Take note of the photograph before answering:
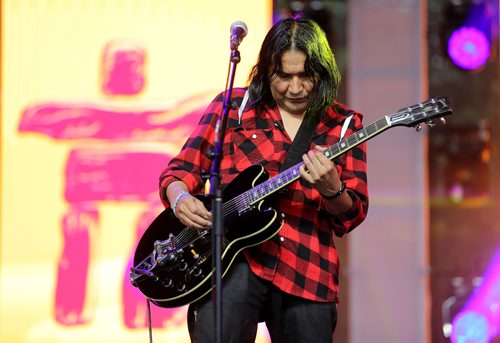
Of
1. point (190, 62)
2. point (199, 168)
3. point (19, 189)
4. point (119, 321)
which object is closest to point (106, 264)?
point (119, 321)

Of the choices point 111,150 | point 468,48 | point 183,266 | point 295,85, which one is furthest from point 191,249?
point 468,48

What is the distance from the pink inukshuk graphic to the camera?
16.3ft

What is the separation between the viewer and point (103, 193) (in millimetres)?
5047

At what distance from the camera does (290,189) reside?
9.23ft

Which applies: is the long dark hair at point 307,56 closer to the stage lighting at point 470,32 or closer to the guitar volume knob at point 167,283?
the guitar volume knob at point 167,283

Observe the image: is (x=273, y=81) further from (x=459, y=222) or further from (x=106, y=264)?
(x=459, y=222)

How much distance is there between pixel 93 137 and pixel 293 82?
98.8 inches

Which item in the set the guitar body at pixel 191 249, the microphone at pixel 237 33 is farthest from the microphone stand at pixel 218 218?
the guitar body at pixel 191 249

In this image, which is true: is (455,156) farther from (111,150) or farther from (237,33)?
(237,33)

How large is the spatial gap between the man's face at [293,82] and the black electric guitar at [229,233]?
0.25 meters

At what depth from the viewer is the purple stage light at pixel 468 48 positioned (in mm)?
5488

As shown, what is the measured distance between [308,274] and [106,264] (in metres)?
2.47

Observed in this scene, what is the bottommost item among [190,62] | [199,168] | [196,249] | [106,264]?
[106,264]

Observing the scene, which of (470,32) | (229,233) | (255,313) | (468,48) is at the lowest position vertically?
(255,313)
